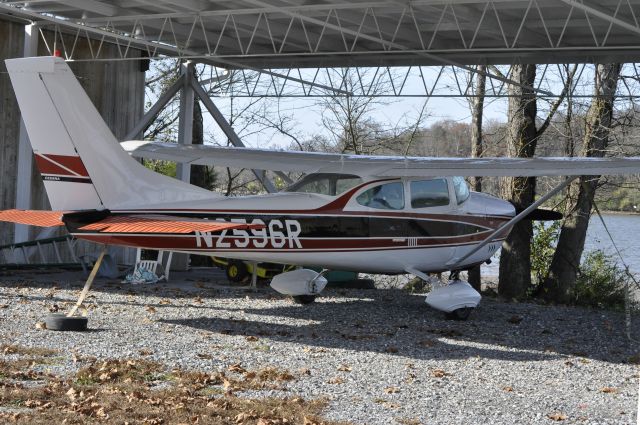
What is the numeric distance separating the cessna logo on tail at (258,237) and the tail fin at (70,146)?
879 mm

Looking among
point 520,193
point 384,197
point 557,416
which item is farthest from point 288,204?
point 520,193

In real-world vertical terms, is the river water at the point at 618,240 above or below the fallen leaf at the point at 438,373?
below

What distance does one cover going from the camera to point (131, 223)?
1101 centimetres

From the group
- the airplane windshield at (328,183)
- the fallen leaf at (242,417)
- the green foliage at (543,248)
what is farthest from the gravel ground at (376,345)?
the green foliage at (543,248)

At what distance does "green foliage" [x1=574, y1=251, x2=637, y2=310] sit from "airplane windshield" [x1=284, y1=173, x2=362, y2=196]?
26.4 feet

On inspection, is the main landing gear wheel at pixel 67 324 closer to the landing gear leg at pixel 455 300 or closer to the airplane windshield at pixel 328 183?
the airplane windshield at pixel 328 183

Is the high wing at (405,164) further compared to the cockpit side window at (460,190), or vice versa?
the cockpit side window at (460,190)

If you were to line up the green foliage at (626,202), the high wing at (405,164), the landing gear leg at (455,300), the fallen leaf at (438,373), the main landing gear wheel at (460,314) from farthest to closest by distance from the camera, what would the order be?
the green foliage at (626,202) → the main landing gear wheel at (460,314) → the landing gear leg at (455,300) → the high wing at (405,164) → the fallen leaf at (438,373)

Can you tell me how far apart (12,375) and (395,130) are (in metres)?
20.2

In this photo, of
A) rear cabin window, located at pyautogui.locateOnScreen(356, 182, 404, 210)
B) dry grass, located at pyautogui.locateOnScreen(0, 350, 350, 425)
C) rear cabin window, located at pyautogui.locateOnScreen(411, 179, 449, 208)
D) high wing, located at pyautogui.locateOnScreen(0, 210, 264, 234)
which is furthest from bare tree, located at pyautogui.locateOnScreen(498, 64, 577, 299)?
dry grass, located at pyautogui.locateOnScreen(0, 350, 350, 425)

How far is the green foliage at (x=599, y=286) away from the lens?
19031mm

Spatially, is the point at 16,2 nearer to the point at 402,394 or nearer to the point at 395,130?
the point at 402,394

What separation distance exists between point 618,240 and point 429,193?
86.5ft

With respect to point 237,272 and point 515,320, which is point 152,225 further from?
point 237,272
